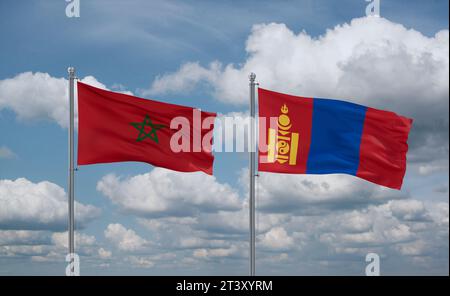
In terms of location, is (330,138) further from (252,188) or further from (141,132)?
(141,132)

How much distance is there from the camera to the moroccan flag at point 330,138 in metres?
28.4

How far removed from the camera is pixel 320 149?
29312 millimetres

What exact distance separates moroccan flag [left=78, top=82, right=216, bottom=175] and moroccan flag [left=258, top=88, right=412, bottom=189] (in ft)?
8.45

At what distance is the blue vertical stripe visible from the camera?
96.1 ft

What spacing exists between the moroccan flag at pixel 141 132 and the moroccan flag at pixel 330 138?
2577 mm

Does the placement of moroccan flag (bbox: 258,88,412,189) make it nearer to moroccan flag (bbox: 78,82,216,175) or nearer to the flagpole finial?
moroccan flag (bbox: 78,82,216,175)

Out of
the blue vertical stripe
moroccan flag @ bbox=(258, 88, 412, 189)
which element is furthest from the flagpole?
the blue vertical stripe

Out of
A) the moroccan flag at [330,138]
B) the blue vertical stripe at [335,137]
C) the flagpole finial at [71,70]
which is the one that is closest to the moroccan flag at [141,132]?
the flagpole finial at [71,70]

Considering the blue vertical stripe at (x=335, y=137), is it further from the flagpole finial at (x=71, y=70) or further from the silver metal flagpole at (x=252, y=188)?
the flagpole finial at (x=71, y=70)
